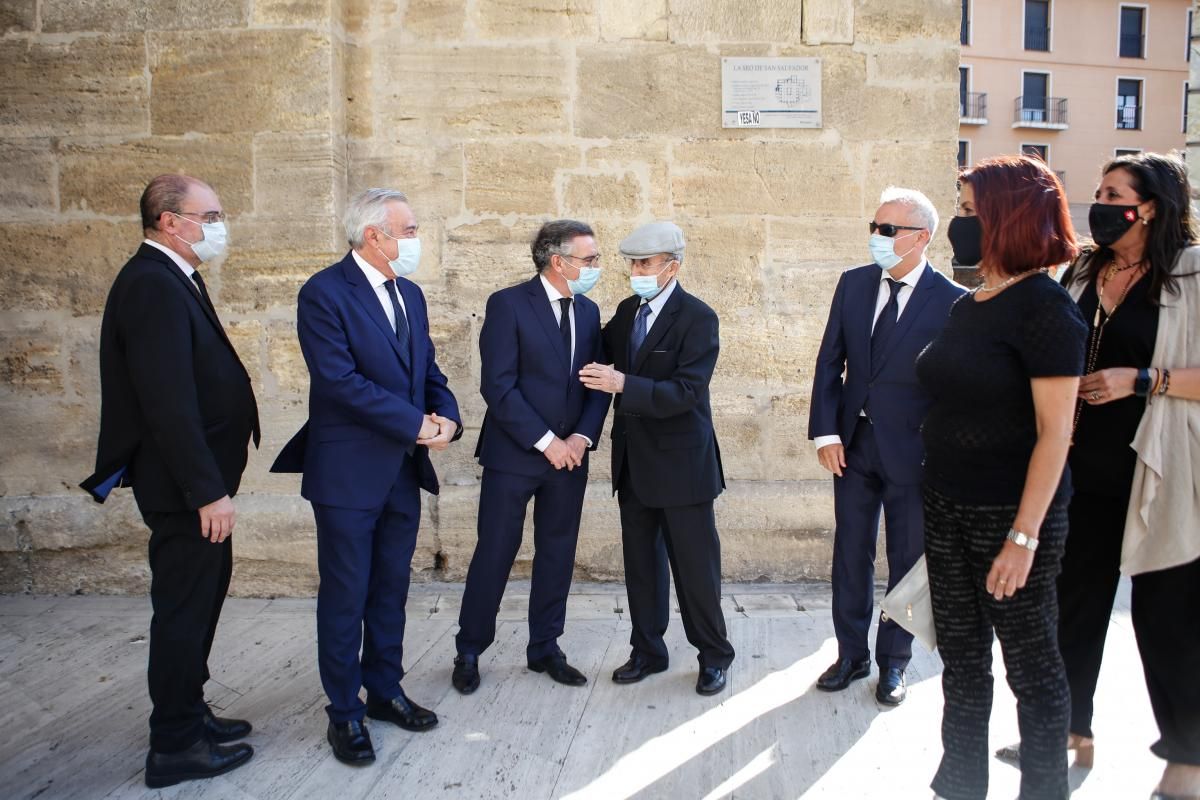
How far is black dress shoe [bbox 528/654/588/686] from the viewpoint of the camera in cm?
356

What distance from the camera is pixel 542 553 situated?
370 centimetres

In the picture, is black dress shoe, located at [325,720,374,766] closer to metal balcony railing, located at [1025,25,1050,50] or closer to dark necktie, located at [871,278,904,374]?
dark necktie, located at [871,278,904,374]

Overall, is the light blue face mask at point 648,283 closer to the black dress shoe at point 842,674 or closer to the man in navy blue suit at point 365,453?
the man in navy blue suit at point 365,453

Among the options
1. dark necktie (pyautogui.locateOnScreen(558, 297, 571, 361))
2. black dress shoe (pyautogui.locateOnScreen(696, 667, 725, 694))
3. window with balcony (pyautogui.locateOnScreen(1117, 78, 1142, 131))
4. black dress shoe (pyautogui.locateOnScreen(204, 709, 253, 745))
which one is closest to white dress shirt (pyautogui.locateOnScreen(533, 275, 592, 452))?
dark necktie (pyautogui.locateOnScreen(558, 297, 571, 361))

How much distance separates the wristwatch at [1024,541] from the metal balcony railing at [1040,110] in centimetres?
3659

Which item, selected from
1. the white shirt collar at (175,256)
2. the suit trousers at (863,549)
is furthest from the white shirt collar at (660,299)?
the white shirt collar at (175,256)

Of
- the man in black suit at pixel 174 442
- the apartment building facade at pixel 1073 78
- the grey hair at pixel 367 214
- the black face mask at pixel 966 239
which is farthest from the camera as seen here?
the apartment building facade at pixel 1073 78

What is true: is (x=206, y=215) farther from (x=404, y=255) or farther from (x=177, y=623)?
(x=177, y=623)

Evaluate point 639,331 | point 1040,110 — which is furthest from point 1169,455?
point 1040,110

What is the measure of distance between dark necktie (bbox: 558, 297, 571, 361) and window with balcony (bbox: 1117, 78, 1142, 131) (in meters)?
39.3

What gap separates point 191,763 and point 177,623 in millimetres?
416

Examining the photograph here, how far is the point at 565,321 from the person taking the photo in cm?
362

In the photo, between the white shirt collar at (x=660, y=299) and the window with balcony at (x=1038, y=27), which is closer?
the white shirt collar at (x=660, y=299)

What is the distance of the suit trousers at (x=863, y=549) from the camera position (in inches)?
134
